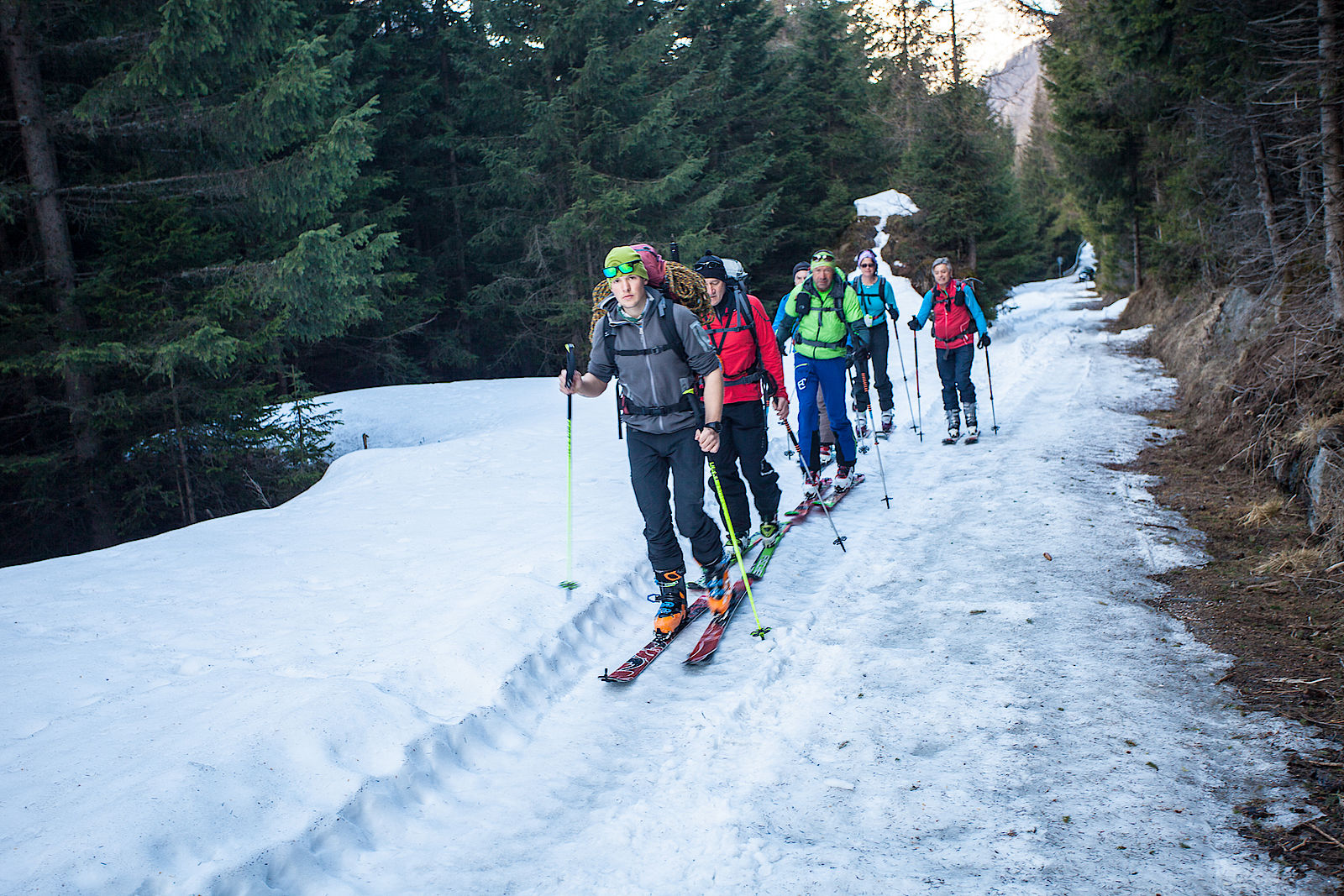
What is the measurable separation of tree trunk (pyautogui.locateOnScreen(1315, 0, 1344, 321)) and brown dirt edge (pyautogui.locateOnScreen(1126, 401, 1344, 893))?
7.09 ft

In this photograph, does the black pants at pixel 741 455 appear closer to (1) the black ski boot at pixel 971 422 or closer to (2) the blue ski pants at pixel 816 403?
(2) the blue ski pants at pixel 816 403

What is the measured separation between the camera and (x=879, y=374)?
37.0ft

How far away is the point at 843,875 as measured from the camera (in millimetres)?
2998

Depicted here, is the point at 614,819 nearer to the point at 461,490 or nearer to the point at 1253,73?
the point at 461,490

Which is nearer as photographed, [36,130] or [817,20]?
Answer: [36,130]

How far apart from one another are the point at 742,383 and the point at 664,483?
1540mm

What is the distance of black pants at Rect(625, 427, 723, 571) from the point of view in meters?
5.18

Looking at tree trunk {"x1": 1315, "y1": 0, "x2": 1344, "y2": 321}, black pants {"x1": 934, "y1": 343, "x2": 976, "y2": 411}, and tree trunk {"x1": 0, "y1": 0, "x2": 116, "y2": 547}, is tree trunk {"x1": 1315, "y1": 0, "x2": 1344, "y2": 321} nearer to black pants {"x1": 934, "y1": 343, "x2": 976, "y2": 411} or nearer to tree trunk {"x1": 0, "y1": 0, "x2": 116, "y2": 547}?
black pants {"x1": 934, "y1": 343, "x2": 976, "y2": 411}

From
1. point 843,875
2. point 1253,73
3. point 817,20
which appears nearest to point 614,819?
point 843,875

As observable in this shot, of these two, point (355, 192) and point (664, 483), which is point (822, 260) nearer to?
point (664, 483)

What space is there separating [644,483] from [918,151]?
70.7 feet

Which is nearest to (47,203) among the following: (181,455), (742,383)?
(181,455)

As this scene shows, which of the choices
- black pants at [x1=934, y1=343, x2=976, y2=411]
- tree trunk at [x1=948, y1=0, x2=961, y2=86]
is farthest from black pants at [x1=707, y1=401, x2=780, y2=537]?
tree trunk at [x1=948, y1=0, x2=961, y2=86]

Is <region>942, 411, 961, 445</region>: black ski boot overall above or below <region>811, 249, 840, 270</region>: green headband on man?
below
